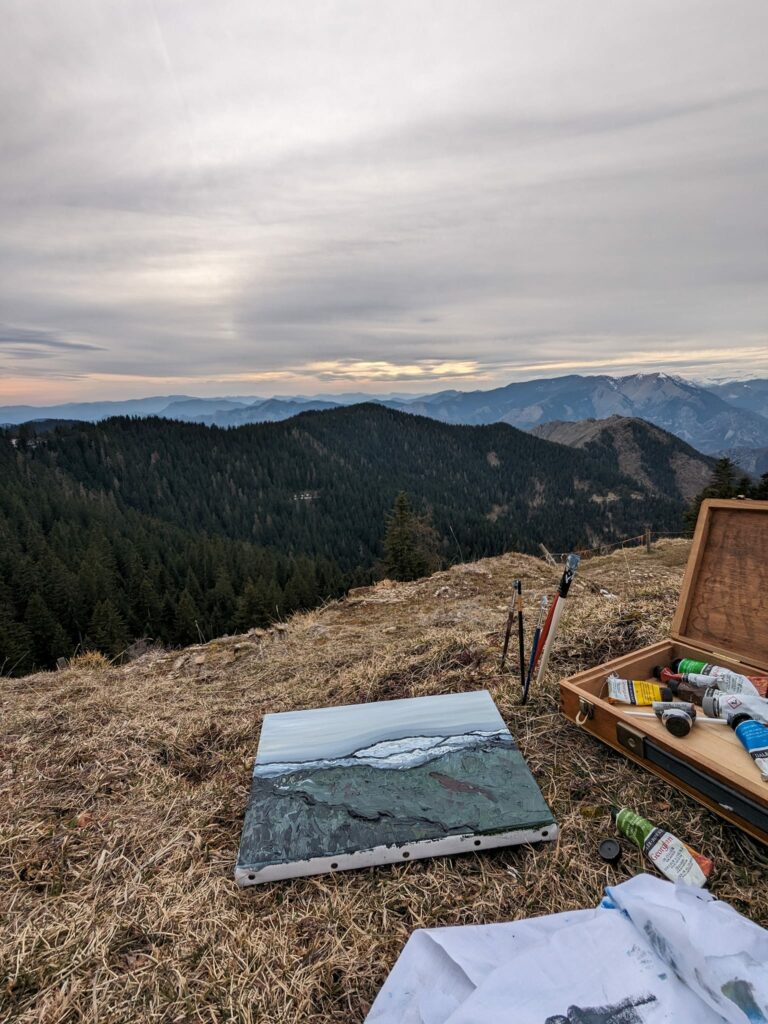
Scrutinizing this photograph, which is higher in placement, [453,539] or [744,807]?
[744,807]

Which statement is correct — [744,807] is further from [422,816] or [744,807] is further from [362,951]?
[362,951]

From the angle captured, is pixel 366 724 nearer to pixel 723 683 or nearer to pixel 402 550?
pixel 723 683

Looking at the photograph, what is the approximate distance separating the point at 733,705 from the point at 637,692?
562 millimetres

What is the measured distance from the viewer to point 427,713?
3.65m

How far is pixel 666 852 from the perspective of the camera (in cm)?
247

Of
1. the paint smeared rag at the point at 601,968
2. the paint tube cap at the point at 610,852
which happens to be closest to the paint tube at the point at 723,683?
the paint tube cap at the point at 610,852

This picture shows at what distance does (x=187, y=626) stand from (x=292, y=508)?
311 feet

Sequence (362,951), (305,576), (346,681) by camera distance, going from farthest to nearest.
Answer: (305,576) → (346,681) → (362,951)

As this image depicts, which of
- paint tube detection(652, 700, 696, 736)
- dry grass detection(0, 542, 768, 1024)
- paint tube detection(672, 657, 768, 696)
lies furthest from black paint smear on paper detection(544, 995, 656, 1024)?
paint tube detection(672, 657, 768, 696)

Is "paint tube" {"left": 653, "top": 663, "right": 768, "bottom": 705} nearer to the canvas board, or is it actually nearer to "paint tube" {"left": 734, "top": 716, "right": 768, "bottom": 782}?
"paint tube" {"left": 734, "top": 716, "right": 768, "bottom": 782}

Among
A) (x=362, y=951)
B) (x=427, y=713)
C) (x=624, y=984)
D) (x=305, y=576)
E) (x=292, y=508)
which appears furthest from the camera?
(x=292, y=508)

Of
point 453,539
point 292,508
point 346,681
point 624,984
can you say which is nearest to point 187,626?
point 346,681

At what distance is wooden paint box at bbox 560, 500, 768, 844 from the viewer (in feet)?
8.80

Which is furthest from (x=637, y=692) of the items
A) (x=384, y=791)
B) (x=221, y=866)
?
(x=221, y=866)
